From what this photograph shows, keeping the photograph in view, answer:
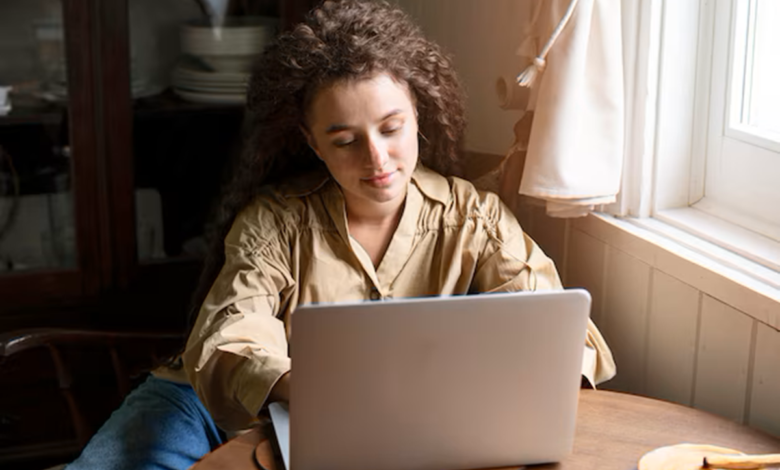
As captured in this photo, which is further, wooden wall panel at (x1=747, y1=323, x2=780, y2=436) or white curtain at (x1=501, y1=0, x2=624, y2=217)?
white curtain at (x1=501, y1=0, x2=624, y2=217)

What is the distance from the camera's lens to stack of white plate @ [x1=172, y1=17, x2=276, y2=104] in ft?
7.61

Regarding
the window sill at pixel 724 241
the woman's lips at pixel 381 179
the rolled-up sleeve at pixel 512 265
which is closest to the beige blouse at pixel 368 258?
the rolled-up sleeve at pixel 512 265

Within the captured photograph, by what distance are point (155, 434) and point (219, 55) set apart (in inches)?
40.4

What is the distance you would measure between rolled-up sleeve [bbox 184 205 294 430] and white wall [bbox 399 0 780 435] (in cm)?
59

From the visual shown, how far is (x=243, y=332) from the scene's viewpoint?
1460 mm

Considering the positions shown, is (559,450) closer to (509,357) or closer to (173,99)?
(509,357)

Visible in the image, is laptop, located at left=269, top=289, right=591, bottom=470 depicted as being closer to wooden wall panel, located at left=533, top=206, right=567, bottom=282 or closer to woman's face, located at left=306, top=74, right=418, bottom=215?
woman's face, located at left=306, top=74, right=418, bottom=215

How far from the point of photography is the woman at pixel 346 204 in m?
1.58

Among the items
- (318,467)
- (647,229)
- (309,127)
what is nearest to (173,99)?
(309,127)

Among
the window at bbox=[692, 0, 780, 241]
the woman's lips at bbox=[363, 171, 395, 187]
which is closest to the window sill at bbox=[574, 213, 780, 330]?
the window at bbox=[692, 0, 780, 241]

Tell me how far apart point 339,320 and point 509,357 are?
21cm

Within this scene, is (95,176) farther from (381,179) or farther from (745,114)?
(745,114)

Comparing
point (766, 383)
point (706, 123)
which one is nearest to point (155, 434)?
point (766, 383)

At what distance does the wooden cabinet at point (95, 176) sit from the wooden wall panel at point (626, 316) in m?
1.05
